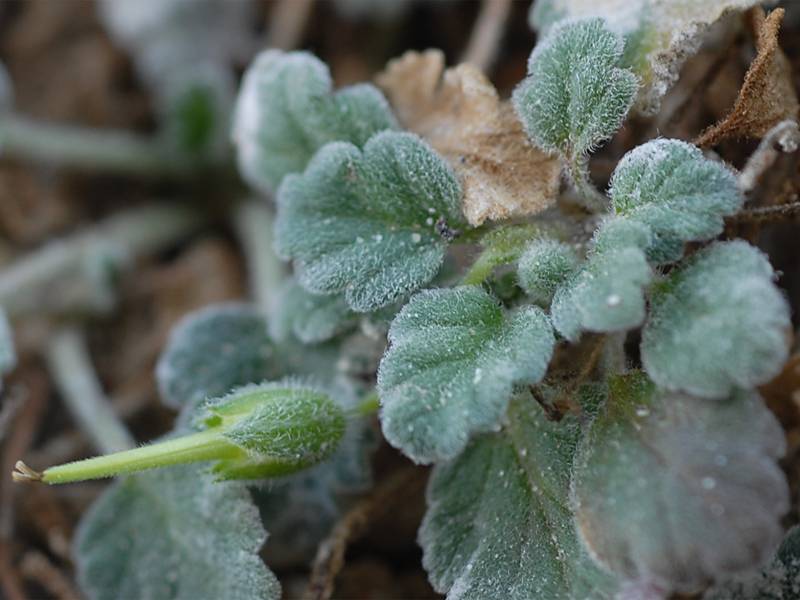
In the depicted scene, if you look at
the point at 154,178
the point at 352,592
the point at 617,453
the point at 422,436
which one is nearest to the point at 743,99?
the point at 617,453

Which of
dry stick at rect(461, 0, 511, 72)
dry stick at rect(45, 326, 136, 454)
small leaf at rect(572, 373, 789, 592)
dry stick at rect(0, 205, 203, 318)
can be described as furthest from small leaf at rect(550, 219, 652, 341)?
dry stick at rect(0, 205, 203, 318)

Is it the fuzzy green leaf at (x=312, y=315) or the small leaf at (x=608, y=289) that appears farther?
the fuzzy green leaf at (x=312, y=315)

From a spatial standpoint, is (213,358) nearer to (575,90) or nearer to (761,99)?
(575,90)

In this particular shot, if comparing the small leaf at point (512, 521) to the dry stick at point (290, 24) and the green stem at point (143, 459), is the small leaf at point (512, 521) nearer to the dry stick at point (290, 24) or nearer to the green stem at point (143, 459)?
the green stem at point (143, 459)

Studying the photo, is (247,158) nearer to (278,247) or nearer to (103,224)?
(278,247)

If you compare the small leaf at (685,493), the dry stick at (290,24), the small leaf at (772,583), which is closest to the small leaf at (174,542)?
the small leaf at (685,493)

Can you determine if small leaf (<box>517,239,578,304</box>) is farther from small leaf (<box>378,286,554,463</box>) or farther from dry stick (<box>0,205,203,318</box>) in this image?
dry stick (<box>0,205,203,318</box>)
